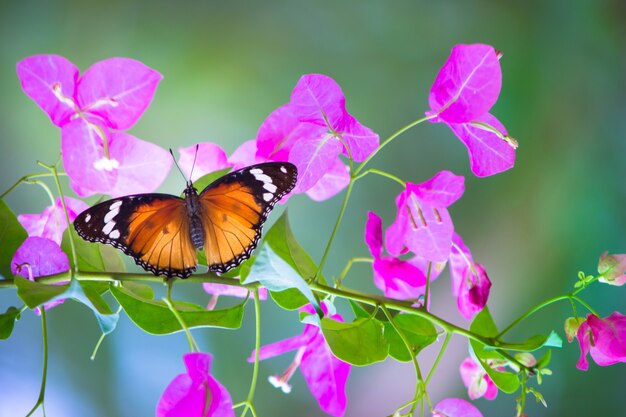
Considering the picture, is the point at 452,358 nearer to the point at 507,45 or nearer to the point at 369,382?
the point at 369,382

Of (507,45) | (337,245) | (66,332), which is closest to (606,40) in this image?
(507,45)

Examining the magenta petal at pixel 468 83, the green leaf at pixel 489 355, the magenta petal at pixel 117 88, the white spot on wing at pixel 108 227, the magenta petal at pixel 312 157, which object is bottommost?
the green leaf at pixel 489 355

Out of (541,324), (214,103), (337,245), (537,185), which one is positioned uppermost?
(214,103)

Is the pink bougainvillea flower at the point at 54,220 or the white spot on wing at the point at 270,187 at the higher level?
the white spot on wing at the point at 270,187

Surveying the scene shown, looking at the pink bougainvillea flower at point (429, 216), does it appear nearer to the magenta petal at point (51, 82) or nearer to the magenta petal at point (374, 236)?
the magenta petal at point (374, 236)

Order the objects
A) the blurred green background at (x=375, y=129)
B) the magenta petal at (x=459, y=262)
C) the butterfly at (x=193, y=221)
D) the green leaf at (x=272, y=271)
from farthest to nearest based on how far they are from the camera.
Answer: the blurred green background at (x=375, y=129) < the magenta petal at (x=459, y=262) < the butterfly at (x=193, y=221) < the green leaf at (x=272, y=271)

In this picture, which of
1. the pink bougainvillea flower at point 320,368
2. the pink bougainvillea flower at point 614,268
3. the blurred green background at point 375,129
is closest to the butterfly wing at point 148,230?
the pink bougainvillea flower at point 320,368

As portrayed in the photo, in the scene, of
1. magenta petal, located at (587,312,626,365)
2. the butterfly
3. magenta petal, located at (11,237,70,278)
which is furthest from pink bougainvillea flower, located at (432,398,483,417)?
magenta petal, located at (11,237,70,278)

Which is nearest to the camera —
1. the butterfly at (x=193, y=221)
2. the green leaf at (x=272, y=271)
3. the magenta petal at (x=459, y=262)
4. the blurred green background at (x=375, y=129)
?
the green leaf at (x=272, y=271)
